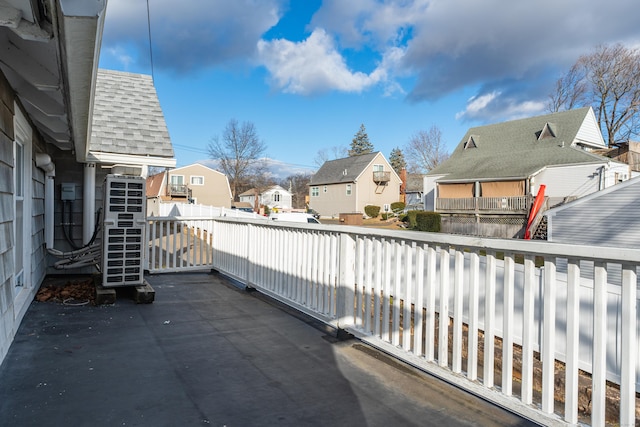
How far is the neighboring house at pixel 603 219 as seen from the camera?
9.82 m

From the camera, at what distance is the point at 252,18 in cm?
1150

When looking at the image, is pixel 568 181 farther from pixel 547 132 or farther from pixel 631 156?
pixel 547 132

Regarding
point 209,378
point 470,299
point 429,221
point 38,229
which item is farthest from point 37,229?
point 429,221

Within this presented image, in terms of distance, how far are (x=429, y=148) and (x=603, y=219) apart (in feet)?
104

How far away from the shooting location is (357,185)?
121 feet

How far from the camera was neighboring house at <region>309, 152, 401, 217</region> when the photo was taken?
122ft

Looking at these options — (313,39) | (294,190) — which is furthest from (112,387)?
(294,190)

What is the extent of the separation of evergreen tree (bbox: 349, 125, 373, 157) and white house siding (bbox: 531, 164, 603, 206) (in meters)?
40.3

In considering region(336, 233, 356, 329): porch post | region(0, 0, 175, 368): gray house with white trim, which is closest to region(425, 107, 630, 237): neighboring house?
region(0, 0, 175, 368): gray house with white trim

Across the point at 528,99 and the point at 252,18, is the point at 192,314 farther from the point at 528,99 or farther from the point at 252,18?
the point at 528,99

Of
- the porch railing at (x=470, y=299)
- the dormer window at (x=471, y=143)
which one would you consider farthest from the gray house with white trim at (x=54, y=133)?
the dormer window at (x=471, y=143)

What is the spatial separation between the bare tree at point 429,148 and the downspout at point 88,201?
37875 millimetres

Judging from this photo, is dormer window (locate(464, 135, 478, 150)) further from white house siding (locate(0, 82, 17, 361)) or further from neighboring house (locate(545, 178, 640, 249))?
white house siding (locate(0, 82, 17, 361))

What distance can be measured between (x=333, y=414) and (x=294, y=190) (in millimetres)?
65616
